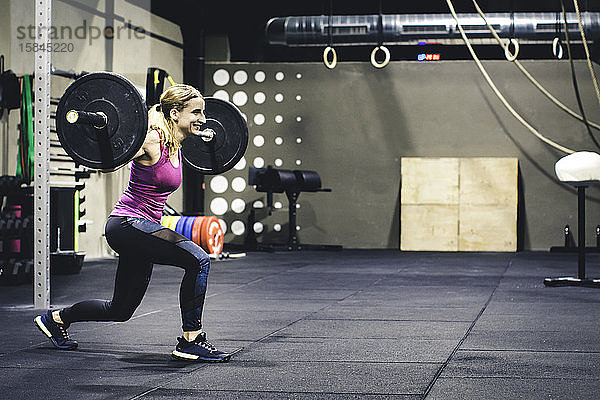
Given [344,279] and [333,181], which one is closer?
[344,279]

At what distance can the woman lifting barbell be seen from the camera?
132 inches

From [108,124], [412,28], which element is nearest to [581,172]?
[108,124]

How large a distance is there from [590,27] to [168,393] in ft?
28.2

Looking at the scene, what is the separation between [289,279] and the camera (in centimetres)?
719

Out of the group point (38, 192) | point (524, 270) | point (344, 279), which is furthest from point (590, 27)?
point (38, 192)

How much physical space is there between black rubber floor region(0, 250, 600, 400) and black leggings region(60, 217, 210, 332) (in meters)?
0.24

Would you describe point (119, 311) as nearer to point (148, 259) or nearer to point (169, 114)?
point (148, 259)

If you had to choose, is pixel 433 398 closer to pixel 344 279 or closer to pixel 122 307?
pixel 122 307

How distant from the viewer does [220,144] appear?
3859mm

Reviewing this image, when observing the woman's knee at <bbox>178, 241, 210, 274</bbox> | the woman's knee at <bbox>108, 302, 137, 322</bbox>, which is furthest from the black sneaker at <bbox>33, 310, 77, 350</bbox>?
the woman's knee at <bbox>178, 241, 210, 274</bbox>

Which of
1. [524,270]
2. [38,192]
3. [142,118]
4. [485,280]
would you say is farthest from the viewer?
[524,270]

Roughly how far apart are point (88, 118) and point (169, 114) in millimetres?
359

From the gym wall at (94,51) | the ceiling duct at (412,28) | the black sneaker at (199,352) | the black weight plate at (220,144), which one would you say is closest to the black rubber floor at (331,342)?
the black sneaker at (199,352)

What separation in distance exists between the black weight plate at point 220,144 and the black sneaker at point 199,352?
0.80 metres
